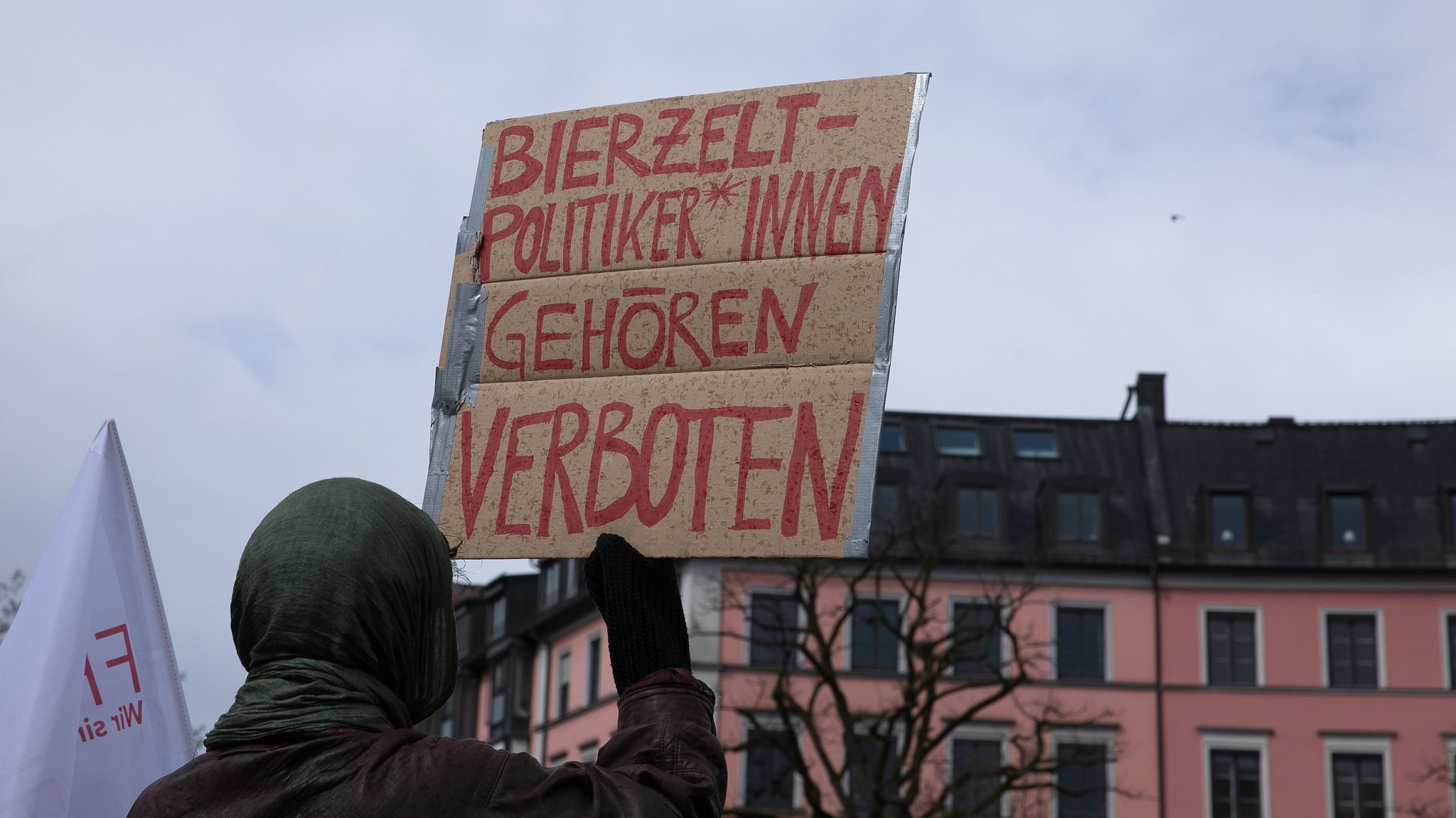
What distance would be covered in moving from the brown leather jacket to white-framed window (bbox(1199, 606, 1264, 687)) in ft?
121

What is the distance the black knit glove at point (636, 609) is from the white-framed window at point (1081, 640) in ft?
118

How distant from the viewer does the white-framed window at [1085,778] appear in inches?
1428

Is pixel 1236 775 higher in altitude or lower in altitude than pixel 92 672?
higher

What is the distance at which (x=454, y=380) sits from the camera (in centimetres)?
343

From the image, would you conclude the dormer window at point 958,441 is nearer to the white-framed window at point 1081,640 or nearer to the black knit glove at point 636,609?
the white-framed window at point 1081,640

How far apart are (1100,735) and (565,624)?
45.3 feet

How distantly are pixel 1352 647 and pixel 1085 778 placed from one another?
640cm

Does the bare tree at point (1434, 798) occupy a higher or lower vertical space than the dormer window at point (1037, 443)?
lower

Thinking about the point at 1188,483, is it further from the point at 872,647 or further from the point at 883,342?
the point at 883,342

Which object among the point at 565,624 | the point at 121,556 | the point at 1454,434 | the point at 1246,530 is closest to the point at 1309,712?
the point at 1246,530

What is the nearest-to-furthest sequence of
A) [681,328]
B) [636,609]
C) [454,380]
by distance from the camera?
Result: [636,609], [681,328], [454,380]

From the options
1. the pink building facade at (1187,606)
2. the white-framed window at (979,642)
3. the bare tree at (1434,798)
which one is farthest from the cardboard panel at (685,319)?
the bare tree at (1434,798)

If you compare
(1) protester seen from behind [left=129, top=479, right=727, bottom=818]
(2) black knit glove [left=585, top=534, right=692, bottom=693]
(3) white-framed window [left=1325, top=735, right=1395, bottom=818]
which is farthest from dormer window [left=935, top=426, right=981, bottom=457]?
(1) protester seen from behind [left=129, top=479, right=727, bottom=818]

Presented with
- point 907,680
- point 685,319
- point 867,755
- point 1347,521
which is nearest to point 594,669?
point 867,755
